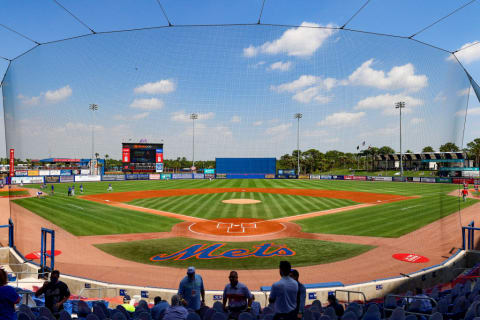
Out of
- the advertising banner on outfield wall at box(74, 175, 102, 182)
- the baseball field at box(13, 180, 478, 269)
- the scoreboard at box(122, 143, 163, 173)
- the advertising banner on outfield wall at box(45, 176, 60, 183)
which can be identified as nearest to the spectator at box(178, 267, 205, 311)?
the baseball field at box(13, 180, 478, 269)

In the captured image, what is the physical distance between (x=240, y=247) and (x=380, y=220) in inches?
473

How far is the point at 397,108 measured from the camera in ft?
69.3

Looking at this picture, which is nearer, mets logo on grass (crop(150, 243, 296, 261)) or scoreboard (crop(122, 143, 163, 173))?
mets logo on grass (crop(150, 243, 296, 261))

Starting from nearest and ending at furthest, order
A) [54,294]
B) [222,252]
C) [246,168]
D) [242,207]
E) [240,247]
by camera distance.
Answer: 1. [54,294]
2. [222,252]
3. [240,247]
4. [242,207]
5. [246,168]

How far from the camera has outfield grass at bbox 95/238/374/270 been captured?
12.4 meters

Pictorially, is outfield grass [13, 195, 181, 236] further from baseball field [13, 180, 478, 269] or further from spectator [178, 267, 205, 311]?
spectator [178, 267, 205, 311]

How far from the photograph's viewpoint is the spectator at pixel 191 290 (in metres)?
5.61

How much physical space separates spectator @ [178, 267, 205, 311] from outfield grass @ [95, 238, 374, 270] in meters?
6.44

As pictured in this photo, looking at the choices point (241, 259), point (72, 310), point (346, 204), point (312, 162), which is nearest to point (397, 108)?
point (346, 204)

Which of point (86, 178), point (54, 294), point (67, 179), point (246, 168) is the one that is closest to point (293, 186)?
point (246, 168)

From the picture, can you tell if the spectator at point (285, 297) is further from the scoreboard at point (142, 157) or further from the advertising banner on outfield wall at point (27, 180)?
the scoreboard at point (142, 157)

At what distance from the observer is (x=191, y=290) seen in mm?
5684

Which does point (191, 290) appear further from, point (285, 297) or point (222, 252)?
point (222, 252)

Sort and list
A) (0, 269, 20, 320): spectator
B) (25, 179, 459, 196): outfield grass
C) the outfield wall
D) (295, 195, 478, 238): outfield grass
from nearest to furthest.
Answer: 1. (0, 269, 20, 320): spectator
2. (295, 195, 478, 238): outfield grass
3. (25, 179, 459, 196): outfield grass
4. the outfield wall
